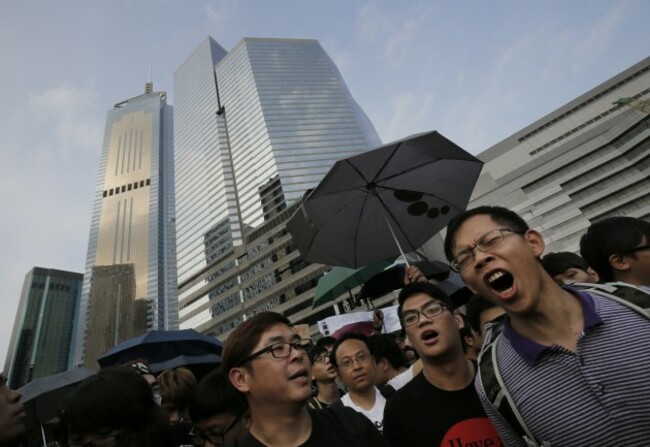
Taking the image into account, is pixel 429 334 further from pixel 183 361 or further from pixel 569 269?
pixel 183 361

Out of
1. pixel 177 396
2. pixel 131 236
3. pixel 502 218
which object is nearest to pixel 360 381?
pixel 177 396

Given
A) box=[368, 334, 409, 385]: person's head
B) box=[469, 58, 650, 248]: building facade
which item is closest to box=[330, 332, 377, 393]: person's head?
box=[368, 334, 409, 385]: person's head

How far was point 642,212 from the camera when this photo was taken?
47.9 m

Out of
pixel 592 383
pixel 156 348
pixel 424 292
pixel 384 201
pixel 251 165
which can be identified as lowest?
pixel 592 383

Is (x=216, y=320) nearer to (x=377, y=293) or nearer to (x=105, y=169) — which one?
(x=377, y=293)

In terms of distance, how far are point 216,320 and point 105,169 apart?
337 ft

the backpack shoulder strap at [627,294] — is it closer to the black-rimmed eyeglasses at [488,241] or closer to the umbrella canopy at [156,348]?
the black-rimmed eyeglasses at [488,241]

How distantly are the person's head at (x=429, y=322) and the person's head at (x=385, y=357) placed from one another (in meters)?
2.01

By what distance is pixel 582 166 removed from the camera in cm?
5209

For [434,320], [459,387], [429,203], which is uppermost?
[429,203]

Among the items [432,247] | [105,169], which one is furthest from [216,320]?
[105,169]

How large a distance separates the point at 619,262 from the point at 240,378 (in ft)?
8.83

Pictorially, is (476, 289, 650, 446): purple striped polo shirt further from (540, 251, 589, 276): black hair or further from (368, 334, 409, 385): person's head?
(368, 334, 409, 385): person's head

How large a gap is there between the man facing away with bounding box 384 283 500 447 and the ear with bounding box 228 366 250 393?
997 millimetres
